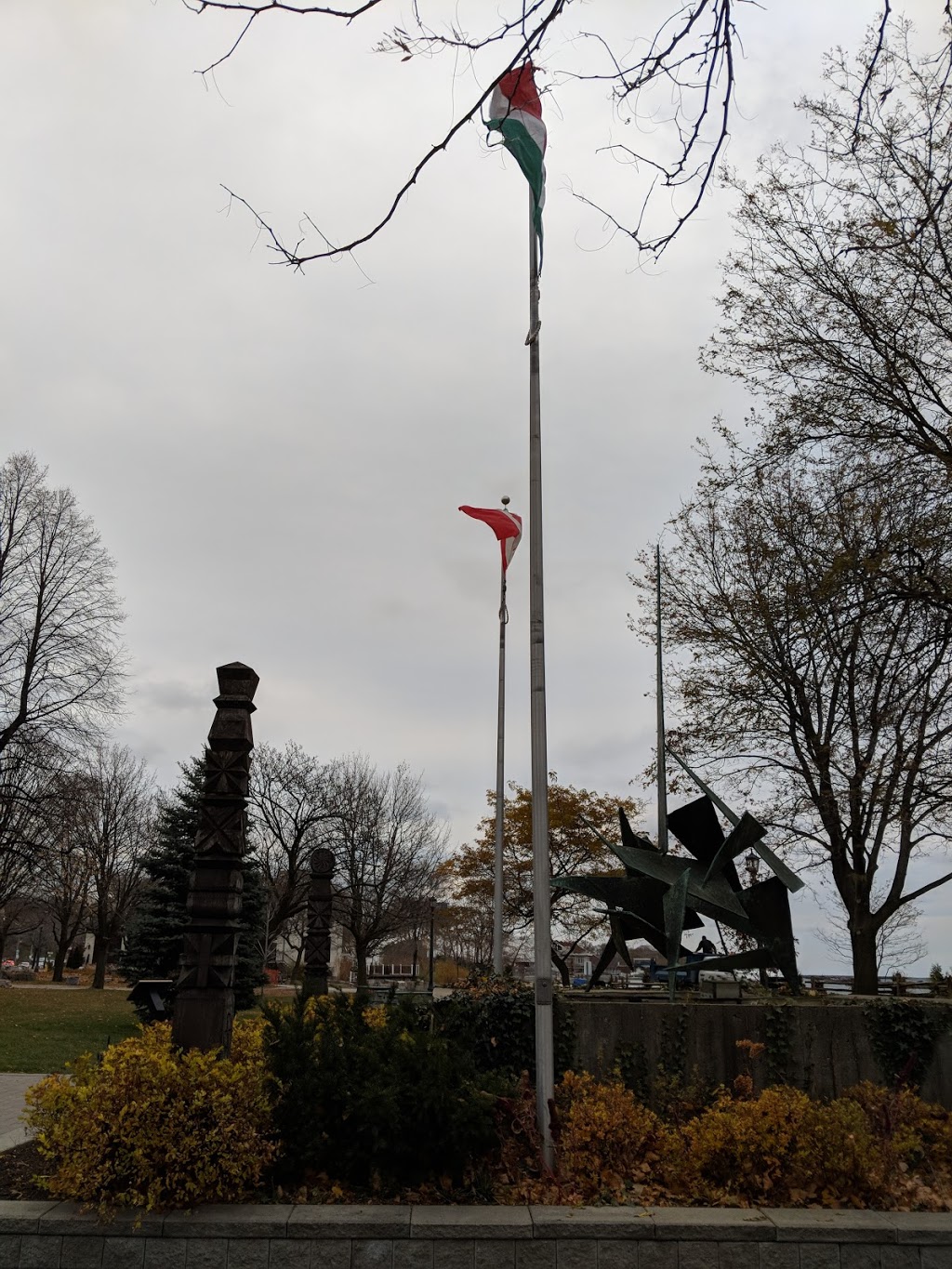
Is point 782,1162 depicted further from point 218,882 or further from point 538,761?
point 218,882

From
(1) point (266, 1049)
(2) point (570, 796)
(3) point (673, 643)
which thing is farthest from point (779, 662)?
(2) point (570, 796)

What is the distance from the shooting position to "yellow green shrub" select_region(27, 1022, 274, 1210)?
6.50m

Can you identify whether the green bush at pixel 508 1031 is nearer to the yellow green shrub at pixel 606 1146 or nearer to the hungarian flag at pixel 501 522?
the yellow green shrub at pixel 606 1146

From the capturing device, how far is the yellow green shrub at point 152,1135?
6.50m

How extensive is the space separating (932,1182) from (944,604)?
345 inches

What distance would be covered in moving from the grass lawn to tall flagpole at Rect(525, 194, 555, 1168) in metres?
6.23

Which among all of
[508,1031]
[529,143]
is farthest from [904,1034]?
[529,143]

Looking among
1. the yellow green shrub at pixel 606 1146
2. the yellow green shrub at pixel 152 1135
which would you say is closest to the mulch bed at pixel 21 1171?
the yellow green shrub at pixel 152 1135

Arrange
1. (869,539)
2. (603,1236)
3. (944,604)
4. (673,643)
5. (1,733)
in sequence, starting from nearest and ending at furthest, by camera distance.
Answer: (603,1236) < (944,604) < (869,539) < (673,643) < (1,733)

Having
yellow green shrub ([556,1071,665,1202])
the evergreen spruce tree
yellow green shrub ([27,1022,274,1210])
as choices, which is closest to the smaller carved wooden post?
the evergreen spruce tree

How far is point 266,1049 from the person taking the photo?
7691 mm

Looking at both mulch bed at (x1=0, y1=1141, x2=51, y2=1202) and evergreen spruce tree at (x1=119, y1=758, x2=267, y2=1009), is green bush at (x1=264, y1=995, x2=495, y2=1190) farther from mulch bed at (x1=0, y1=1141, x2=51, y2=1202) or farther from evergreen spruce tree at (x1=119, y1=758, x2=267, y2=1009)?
evergreen spruce tree at (x1=119, y1=758, x2=267, y2=1009)

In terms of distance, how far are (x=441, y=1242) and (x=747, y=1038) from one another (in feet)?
16.1

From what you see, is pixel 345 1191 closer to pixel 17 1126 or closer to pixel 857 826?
pixel 17 1126
